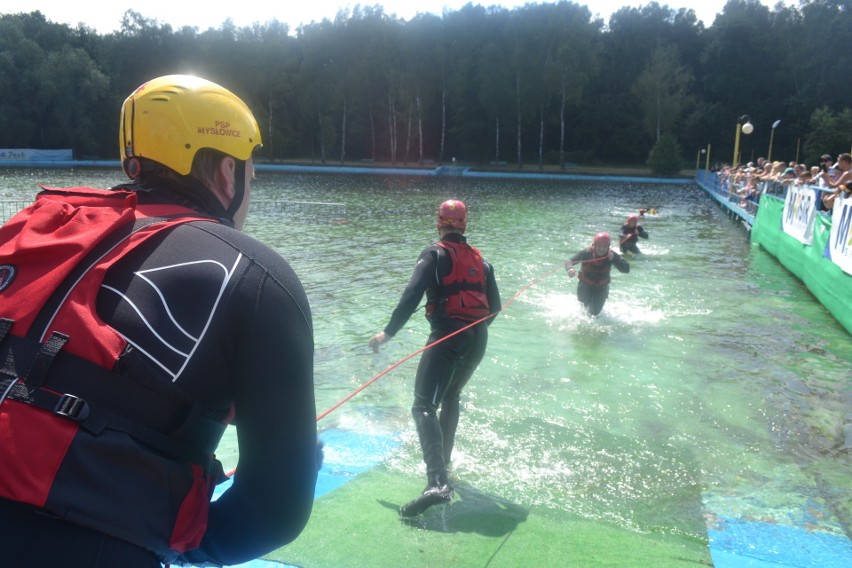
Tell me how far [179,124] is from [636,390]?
249 inches

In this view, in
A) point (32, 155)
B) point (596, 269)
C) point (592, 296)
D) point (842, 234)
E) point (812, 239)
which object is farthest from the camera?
point (32, 155)

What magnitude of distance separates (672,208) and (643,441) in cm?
2913

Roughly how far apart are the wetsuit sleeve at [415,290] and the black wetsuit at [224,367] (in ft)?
10.4

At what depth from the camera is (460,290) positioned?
15.7ft

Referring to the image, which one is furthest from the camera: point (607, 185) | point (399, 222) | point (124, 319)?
point (607, 185)

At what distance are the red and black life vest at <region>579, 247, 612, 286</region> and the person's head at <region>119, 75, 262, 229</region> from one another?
836 centimetres

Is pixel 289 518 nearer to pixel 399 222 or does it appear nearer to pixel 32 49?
pixel 399 222

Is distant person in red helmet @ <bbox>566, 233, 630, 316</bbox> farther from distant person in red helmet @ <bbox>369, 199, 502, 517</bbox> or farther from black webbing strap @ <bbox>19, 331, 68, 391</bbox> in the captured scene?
black webbing strap @ <bbox>19, 331, 68, 391</bbox>

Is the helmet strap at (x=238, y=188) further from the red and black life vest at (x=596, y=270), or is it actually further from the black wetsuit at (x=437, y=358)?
the red and black life vest at (x=596, y=270)

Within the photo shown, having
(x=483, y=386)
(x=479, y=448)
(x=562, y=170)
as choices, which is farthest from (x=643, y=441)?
(x=562, y=170)

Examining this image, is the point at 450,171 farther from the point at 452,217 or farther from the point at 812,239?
the point at 452,217

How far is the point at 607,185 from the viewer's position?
5125 cm

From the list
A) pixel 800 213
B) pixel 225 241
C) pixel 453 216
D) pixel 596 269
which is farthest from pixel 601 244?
pixel 225 241

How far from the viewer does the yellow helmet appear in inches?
64.2
